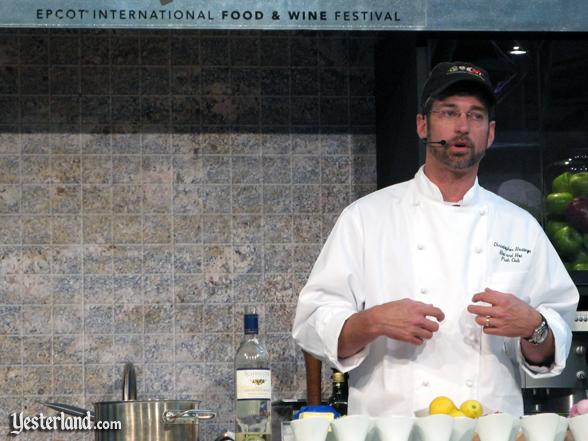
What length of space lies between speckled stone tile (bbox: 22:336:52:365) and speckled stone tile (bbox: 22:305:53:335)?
0.07 feet

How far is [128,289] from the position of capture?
369cm

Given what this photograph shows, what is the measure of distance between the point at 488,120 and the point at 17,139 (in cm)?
160

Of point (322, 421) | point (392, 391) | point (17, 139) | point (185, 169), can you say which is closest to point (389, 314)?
point (392, 391)

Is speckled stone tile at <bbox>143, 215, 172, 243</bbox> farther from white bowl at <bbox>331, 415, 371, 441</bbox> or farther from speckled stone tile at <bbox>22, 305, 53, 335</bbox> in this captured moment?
white bowl at <bbox>331, 415, 371, 441</bbox>

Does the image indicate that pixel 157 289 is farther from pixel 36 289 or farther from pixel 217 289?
pixel 36 289

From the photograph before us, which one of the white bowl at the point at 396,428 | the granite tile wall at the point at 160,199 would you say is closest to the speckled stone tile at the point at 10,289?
the granite tile wall at the point at 160,199

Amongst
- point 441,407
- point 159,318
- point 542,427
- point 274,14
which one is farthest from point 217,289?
point 542,427

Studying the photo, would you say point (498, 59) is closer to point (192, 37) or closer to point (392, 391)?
point (192, 37)

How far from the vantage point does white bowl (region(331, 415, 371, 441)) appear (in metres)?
2.02

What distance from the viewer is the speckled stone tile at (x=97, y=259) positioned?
3684mm

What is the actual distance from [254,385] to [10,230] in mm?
1076

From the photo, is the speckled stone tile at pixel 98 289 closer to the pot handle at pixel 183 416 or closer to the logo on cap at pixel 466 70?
the pot handle at pixel 183 416

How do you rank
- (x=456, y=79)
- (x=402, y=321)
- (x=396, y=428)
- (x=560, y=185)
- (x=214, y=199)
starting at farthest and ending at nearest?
1. (x=214, y=199)
2. (x=560, y=185)
3. (x=456, y=79)
4. (x=402, y=321)
5. (x=396, y=428)

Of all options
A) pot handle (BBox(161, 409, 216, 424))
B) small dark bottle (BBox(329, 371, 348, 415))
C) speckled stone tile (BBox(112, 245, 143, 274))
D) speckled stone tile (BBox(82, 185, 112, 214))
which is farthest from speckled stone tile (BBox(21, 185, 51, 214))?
small dark bottle (BBox(329, 371, 348, 415))
